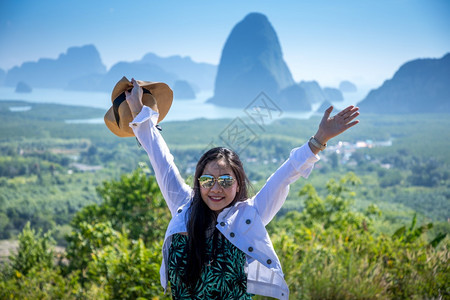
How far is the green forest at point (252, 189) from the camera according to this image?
2.77 metres

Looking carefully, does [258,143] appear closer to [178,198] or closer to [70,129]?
[70,129]

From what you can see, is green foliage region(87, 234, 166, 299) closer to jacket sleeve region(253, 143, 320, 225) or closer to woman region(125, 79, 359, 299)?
Result: woman region(125, 79, 359, 299)

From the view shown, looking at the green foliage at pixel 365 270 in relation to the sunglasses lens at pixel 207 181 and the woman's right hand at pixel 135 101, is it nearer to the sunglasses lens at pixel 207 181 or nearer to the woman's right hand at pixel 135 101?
the sunglasses lens at pixel 207 181

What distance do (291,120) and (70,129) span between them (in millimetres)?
34508

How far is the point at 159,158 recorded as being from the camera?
1399mm

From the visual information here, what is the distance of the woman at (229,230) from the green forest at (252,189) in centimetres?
16

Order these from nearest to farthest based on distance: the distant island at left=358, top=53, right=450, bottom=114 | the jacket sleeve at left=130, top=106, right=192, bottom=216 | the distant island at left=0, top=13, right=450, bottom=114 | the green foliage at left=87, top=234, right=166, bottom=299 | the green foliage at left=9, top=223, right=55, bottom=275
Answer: the jacket sleeve at left=130, top=106, right=192, bottom=216 < the green foliage at left=87, top=234, right=166, bottom=299 < the green foliage at left=9, top=223, right=55, bottom=275 < the distant island at left=358, top=53, right=450, bottom=114 < the distant island at left=0, top=13, right=450, bottom=114

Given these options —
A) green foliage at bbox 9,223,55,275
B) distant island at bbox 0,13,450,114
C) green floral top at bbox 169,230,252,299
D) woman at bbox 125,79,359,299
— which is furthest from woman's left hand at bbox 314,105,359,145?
distant island at bbox 0,13,450,114

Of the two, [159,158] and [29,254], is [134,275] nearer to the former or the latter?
[159,158]

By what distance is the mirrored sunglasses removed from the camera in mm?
1260

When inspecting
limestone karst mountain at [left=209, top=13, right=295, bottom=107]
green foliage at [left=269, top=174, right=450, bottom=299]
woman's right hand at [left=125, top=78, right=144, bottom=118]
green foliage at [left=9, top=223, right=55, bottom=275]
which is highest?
limestone karst mountain at [left=209, top=13, right=295, bottom=107]

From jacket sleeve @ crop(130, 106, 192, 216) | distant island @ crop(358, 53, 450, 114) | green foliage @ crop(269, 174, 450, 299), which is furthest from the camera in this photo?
distant island @ crop(358, 53, 450, 114)

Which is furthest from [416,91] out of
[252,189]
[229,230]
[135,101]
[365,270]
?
[229,230]

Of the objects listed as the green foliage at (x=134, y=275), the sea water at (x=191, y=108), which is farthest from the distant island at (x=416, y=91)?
the green foliage at (x=134, y=275)
